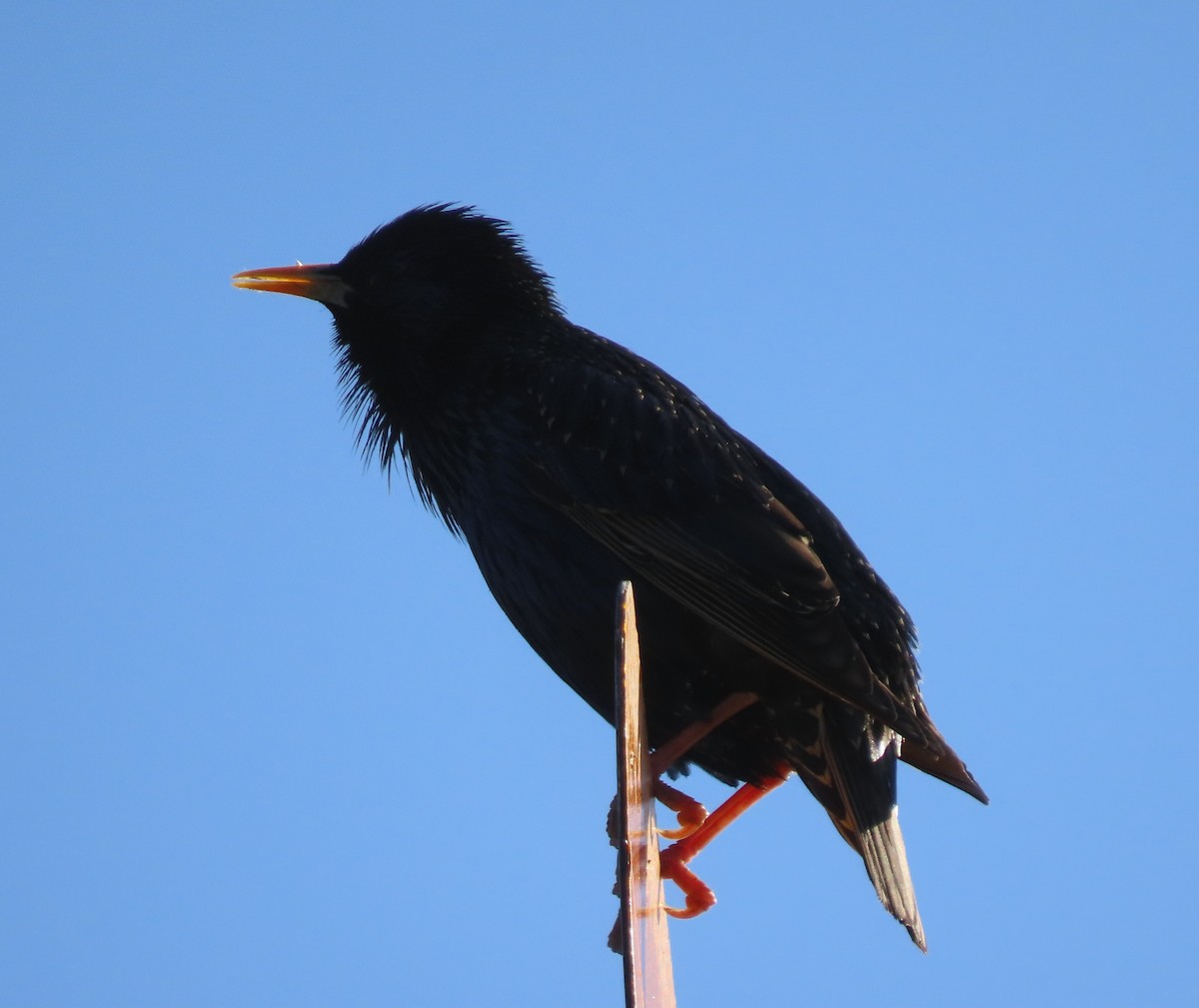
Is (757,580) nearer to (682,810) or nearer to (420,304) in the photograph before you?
(682,810)

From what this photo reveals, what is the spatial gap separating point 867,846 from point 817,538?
3.37 ft

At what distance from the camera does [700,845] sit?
4.23 meters

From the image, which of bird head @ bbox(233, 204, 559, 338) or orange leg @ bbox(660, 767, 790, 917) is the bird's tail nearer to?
orange leg @ bbox(660, 767, 790, 917)

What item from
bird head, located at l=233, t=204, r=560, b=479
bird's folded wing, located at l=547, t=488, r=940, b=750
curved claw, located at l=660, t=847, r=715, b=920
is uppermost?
bird head, located at l=233, t=204, r=560, b=479

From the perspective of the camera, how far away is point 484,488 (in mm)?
4555

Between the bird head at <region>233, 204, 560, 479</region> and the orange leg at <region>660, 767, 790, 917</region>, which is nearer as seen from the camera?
the orange leg at <region>660, 767, 790, 917</region>

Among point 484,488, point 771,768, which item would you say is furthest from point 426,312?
point 771,768

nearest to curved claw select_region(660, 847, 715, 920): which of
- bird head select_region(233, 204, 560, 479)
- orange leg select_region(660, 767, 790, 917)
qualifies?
orange leg select_region(660, 767, 790, 917)

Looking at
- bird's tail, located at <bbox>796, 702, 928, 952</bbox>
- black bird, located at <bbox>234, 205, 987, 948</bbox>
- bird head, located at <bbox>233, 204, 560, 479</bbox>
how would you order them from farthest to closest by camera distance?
bird head, located at <bbox>233, 204, 560, 479</bbox> < black bird, located at <bbox>234, 205, 987, 948</bbox> < bird's tail, located at <bbox>796, 702, 928, 952</bbox>

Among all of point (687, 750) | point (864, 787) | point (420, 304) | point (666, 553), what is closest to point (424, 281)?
point (420, 304)

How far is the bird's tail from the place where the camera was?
153 inches

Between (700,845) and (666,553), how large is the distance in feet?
2.84

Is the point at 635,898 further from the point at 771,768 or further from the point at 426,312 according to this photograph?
the point at 426,312

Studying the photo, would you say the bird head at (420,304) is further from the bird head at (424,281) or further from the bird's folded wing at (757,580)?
the bird's folded wing at (757,580)
